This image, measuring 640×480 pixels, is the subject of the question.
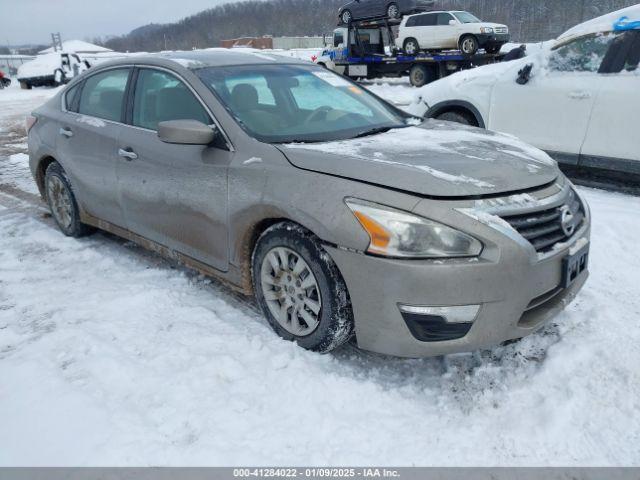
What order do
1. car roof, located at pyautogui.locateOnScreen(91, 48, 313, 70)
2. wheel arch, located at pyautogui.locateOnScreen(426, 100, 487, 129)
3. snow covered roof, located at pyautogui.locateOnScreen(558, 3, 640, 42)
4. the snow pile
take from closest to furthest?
car roof, located at pyautogui.locateOnScreen(91, 48, 313, 70), snow covered roof, located at pyautogui.locateOnScreen(558, 3, 640, 42), wheel arch, located at pyautogui.locateOnScreen(426, 100, 487, 129), the snow pile

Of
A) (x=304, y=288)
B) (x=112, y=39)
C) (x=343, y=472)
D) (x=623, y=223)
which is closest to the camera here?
(x=343, y=472)

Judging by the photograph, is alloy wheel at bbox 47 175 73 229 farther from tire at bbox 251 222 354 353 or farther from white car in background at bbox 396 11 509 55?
white car in background at bbox 396 11 509 55

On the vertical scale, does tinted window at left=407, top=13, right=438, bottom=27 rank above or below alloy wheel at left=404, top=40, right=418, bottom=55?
above

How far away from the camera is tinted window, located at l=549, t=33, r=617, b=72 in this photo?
541 cm

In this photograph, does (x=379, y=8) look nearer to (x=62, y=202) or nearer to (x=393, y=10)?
(x=393, y=10)

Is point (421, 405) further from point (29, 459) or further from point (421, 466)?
point (29, 459)

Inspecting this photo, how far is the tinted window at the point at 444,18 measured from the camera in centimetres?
1961

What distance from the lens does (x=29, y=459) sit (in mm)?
2150

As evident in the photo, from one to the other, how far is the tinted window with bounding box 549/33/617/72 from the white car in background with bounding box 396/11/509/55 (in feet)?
46.7

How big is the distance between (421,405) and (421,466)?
37 centimetres

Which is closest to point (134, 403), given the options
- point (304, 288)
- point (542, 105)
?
point (304, 288)

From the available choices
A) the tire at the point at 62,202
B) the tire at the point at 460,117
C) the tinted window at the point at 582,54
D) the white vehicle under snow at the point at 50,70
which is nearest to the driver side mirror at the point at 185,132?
the tire at the point at 62,202

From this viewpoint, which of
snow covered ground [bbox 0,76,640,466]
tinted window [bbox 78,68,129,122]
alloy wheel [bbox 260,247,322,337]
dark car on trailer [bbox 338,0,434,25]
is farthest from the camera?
dark car on trailer [bbox 338,0,434,25]

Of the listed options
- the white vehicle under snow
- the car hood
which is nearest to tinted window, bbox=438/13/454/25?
the white vehicle under snow
